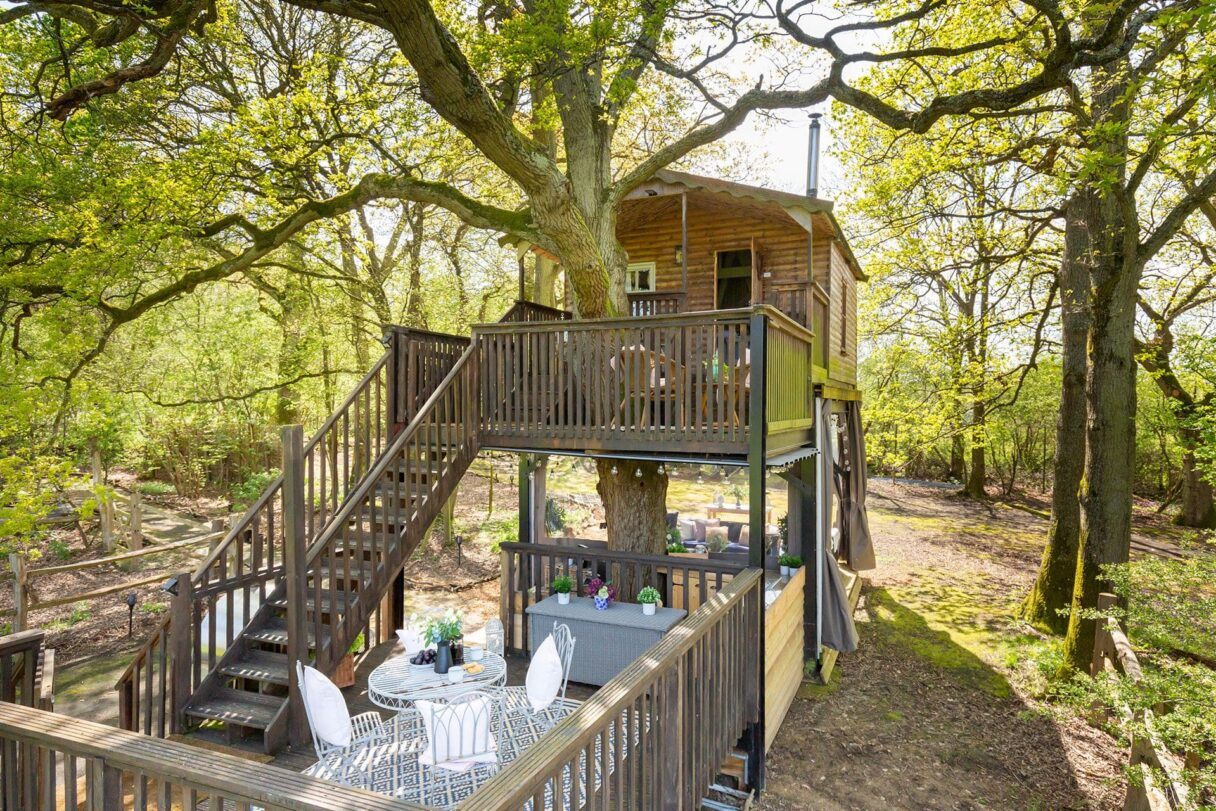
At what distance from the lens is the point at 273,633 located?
5539mm

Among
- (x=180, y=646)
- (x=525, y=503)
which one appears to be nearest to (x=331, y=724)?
(x=180, y=646)

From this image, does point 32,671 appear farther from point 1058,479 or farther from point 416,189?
point 1058,479

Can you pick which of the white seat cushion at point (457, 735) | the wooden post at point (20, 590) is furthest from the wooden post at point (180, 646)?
the wooden post at point (20, 590)

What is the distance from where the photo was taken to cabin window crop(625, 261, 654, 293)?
11.9 metres

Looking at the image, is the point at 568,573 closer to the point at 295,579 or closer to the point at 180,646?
the point at 295,579

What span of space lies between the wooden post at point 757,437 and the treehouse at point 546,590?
0.8 inches

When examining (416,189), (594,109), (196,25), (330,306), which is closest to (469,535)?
(330,306)

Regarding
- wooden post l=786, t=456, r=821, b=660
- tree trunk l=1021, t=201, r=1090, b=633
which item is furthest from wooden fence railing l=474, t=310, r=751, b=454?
tree trunk l=1021, t=201, r=1090, b=633

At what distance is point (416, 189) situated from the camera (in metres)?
8.32

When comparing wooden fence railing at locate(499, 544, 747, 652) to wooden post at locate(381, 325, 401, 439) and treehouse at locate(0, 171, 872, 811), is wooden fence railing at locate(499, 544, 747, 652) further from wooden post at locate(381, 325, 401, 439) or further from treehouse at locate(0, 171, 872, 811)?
wooden post at locate(381, 325, 401, 439)

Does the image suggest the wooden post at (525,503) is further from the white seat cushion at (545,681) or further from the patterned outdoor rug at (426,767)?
the white seat cushion at (545,681)

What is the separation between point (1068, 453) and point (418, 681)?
1048 cm

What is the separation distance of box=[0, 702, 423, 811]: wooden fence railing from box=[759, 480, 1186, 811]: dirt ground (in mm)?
4577

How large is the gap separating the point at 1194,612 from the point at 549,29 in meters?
7.82
